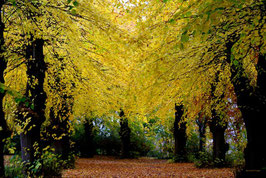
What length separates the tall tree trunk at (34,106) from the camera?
21.3ft

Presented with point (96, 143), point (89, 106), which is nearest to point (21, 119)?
point (89, 106)

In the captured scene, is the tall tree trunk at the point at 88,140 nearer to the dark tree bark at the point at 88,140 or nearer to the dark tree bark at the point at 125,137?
the dark tree bark at the point at 88,140

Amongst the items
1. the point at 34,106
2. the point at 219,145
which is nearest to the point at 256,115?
the point at 219,145

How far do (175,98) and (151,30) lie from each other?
126 inches

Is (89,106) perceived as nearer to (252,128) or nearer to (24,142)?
(24,142)

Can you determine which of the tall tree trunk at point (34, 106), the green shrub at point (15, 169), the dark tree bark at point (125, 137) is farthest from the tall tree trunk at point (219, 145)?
the dark tree bark at point (125, 137)

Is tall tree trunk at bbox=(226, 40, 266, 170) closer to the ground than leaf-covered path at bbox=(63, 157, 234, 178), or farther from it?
farther from it

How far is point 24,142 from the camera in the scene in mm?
6598

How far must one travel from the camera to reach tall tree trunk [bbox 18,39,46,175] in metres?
6.48

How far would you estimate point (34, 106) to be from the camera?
6.73m

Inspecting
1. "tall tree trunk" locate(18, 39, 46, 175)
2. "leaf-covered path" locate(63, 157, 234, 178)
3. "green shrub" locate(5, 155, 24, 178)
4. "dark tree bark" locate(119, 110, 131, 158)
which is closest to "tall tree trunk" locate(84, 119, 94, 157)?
"dark tree bark" locate(119, 110, 131, 158)

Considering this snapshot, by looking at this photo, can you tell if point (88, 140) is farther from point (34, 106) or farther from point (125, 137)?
point (34, 106)

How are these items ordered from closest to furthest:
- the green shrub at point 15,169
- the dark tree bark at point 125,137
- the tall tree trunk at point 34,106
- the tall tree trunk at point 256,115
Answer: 1. the tall tree trunk at point 256,115
2. the green shrub at point 15,169
3. the tall tree trunk at point 34,106
4. the dark tree bark at point 125,137

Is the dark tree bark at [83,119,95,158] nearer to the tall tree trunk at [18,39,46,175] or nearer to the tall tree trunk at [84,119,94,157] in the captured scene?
the tall tree trunk at [84,119,94,157]
